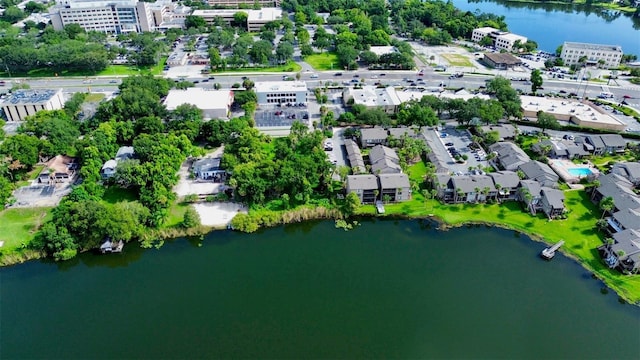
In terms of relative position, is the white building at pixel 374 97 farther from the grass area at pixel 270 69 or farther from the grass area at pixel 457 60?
the grass area at pixel 457 60

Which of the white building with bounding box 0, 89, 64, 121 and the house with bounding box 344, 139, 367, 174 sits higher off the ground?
the white building with bounding box 0, 89, 64, 121

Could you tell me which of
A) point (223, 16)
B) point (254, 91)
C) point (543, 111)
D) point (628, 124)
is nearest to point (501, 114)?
point (543, 111)

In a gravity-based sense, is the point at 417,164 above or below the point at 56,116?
below

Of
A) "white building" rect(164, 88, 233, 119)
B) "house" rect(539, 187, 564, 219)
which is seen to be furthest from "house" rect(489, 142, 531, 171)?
"white building" rect(164, 88, 233, 119)

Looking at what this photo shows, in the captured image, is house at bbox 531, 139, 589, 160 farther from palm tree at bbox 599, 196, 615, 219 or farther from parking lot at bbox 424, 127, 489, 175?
palm tree at bbox 599, 196, 615, 219

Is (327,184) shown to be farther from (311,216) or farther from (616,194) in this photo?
(616,194)
